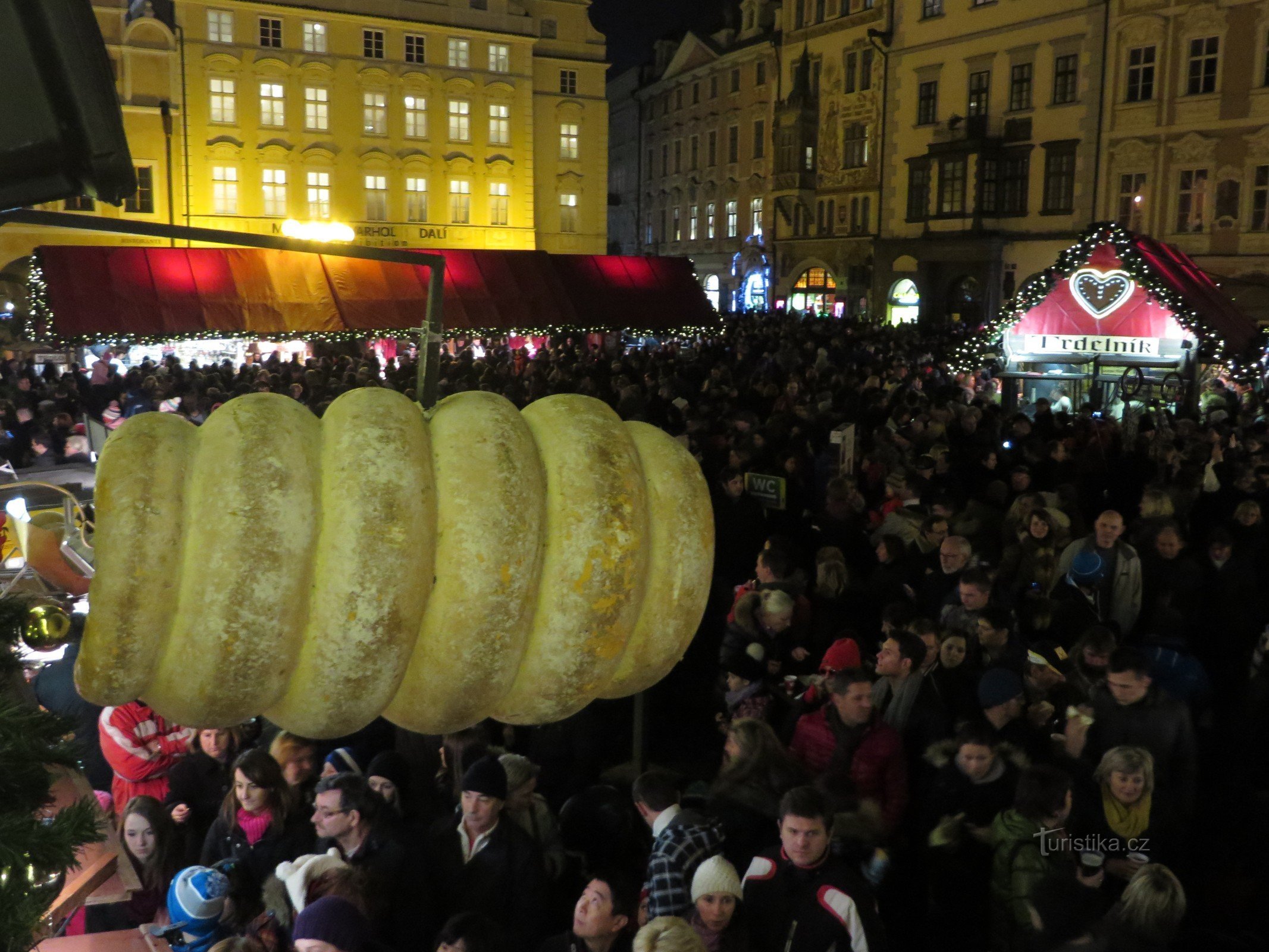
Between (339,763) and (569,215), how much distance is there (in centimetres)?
3883

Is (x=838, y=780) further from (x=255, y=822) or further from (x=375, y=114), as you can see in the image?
(x=375, y=114)

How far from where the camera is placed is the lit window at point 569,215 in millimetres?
Result: 41906

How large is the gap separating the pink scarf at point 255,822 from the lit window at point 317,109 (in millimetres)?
36959

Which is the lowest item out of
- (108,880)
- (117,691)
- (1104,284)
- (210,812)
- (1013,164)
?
(210,812)

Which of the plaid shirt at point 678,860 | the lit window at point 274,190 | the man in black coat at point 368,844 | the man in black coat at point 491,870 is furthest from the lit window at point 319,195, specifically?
the plaid shirt at point 678,860

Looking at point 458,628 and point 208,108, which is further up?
point 208,108

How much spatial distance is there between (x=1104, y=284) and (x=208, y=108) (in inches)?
1223

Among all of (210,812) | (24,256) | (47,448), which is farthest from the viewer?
(24,256)

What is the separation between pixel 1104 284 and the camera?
47.1 feet

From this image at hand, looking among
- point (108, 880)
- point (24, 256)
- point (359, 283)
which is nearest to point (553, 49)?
point (24, 256)

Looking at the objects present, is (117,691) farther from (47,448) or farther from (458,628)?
(47,448)

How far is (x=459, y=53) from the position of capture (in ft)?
128

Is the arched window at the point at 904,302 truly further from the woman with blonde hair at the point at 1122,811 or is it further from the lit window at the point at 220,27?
the woman with blonde hair at the point at 1122,811

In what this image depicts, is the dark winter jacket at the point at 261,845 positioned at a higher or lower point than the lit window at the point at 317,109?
lower
